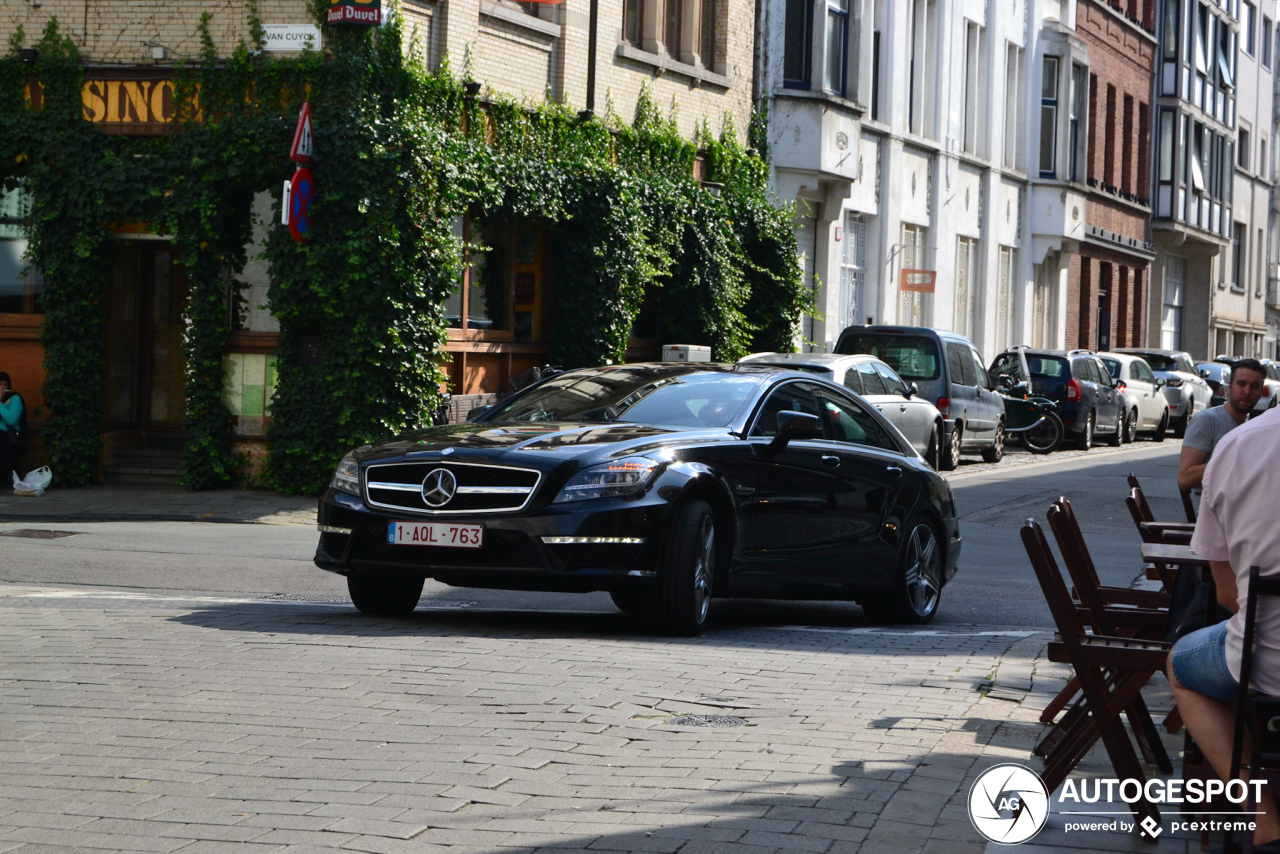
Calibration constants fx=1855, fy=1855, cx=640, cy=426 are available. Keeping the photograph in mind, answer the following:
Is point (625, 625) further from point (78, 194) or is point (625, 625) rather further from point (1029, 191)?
point (1029, 191)

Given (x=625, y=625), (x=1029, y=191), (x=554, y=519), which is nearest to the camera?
(x=554, y=519)

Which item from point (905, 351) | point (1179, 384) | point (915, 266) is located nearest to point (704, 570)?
point (905, 351)

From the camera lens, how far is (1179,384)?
39.7 meters

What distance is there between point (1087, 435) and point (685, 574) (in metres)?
24.2

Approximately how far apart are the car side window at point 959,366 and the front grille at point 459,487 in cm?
1620

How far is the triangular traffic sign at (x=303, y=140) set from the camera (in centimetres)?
1825

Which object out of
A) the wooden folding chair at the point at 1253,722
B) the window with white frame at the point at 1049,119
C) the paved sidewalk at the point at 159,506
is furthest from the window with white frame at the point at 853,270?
the wooden folding chair at the point at 1253,722

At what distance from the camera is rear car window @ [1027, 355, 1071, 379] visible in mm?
32125

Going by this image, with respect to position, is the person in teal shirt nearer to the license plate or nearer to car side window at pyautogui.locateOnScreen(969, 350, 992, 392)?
the license plate

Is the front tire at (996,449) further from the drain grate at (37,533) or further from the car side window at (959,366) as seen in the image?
the drain grate at (37,533)

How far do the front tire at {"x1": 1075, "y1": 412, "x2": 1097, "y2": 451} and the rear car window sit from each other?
0.91 m

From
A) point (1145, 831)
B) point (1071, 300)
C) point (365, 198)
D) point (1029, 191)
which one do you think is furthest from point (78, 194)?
point (1071, 300)

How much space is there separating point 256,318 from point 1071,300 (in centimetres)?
3180

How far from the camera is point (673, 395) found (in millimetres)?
10570
